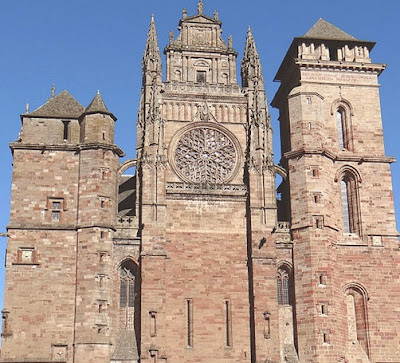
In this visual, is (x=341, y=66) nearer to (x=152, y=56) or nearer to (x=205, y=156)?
(x=205, y=156)

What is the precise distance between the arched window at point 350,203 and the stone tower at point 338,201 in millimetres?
51

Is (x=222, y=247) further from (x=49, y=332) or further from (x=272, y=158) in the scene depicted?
(x=49, y=332)

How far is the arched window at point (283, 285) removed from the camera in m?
34.8

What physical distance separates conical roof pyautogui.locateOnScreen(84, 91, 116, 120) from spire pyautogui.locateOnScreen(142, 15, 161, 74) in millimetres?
3023

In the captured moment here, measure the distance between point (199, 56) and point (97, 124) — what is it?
24.6 feet

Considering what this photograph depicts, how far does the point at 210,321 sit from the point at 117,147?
9672 mm

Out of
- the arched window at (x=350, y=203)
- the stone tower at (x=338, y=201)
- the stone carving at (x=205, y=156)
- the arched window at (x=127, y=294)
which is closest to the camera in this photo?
the arched window at (x=127, y=294)

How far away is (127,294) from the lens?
34156 mm

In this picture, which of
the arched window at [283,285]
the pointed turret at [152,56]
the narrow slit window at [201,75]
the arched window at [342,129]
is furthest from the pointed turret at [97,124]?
the arched window at [342,129]

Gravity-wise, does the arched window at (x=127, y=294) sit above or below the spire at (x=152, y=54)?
below

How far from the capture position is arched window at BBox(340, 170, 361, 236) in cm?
3659

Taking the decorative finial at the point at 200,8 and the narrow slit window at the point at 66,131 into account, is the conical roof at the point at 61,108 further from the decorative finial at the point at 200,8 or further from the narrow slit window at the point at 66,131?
the decorative finial at the point at 200,8

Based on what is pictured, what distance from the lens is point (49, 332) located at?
107 feet

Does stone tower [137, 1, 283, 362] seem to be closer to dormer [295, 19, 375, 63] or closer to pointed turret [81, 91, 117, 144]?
pointed turret [81, 91, 117, 144]
